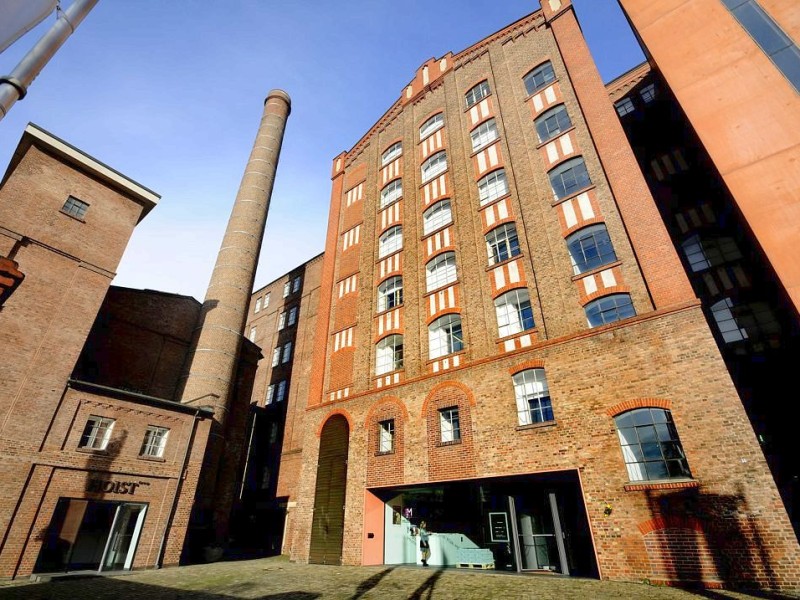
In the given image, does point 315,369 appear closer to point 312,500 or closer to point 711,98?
point 312,500

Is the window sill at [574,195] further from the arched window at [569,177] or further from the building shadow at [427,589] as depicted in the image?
the building shadow at [427,589]

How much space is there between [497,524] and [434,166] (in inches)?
665

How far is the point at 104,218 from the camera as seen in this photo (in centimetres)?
1894

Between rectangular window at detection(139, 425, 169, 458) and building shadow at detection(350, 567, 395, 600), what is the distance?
10770mm

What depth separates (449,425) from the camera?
14.3 meters

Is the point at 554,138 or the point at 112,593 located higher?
the point at 554,138

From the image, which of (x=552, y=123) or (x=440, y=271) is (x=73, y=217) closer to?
(x=440, y=271)

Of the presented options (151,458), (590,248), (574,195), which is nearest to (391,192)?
(574,195)

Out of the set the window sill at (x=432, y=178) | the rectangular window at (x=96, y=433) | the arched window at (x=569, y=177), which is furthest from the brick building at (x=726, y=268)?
the rectangular window at (x=96, y=433)

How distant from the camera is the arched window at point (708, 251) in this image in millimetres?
15014

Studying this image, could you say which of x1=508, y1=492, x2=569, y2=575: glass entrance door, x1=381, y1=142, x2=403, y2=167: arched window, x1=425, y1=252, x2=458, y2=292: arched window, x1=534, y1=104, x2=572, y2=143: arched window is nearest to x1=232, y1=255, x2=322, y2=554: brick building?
x1=381, y1=142, x2=403, y2=167: arched window

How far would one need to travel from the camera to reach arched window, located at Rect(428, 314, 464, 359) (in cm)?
1566

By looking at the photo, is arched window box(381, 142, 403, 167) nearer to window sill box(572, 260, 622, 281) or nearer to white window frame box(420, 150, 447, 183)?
white window frame box(420, 150, 447, 183)

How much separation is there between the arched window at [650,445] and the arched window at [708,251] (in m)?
8.31
